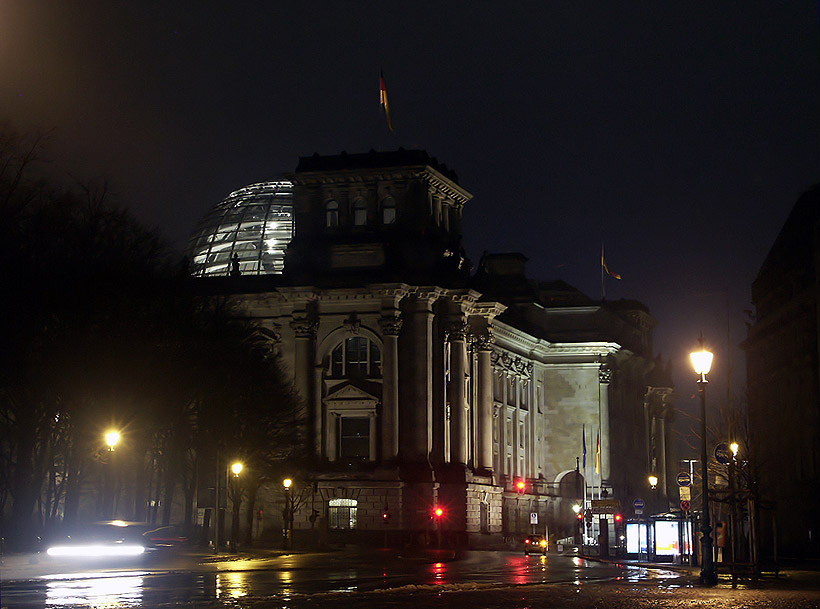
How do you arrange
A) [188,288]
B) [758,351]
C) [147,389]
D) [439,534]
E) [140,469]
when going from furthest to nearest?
1. [758,351]
2. [140,469]
3. [439,534]
4. [188,288]
5. [147,389]

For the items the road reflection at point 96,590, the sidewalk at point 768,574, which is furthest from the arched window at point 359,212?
the road reflection at point 96,590

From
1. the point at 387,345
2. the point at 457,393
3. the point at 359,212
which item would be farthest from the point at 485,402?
the point at 359,212

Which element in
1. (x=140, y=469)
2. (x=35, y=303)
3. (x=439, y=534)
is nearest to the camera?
(x=35, y=303)

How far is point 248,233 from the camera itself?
119 meters

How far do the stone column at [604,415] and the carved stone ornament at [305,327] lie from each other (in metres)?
44.2

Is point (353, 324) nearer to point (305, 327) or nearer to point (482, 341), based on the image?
point (305, 327)

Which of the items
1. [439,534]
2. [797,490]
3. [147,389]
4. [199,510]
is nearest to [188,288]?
[147,389]

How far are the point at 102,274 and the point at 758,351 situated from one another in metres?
72.2

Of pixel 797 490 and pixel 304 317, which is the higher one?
pixel 304 317

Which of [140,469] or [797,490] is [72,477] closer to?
[140,469]

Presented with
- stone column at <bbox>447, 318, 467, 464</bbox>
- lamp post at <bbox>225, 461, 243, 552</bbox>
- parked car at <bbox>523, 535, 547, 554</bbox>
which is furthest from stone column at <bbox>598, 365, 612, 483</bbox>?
lamp post at <bbox>225, 461, 243, 552</bbox>

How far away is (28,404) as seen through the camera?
185 feet

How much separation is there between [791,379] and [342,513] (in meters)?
Answer: 33.9

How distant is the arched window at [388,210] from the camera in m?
103
